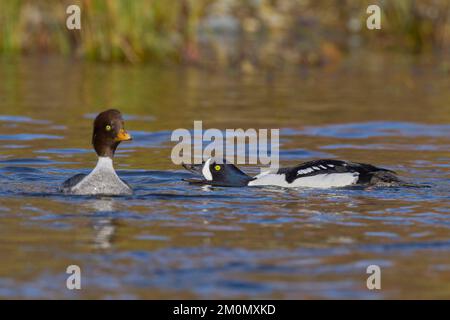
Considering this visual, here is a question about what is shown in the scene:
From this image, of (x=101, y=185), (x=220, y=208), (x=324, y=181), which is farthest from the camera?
(x=324, y=181)

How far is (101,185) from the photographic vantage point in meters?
9.58

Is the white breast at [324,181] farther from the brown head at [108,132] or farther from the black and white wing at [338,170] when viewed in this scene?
the brown head at [108,132]

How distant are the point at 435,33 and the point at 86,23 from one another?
24.8 feet

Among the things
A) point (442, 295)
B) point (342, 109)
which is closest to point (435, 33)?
point (342, 109)

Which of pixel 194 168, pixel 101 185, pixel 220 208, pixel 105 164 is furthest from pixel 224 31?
pixel 220 208

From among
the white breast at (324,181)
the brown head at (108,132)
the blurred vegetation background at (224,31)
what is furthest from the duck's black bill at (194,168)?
the blurred vegetation background at (224,31)

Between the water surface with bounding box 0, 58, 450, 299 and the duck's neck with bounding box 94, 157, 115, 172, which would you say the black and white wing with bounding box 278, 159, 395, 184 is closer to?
the water surface with bounding box 0, 58, 450, 299

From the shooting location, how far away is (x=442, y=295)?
21.3 ft

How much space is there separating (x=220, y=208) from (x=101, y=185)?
3.99 ft

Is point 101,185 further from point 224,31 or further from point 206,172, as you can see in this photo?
point 224,31

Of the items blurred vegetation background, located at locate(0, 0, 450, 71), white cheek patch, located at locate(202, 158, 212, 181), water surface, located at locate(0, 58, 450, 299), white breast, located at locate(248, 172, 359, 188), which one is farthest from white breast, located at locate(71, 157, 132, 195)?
blurred vegetation background, located at locate(0, 0, 450, 71)

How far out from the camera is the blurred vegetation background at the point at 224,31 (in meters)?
18.9

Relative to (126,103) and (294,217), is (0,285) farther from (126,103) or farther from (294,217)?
(126,103)

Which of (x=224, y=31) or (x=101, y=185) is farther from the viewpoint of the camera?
(x=224, y=31)
